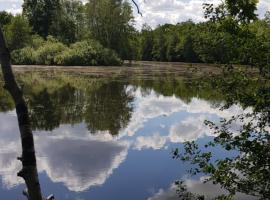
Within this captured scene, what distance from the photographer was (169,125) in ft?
70.3

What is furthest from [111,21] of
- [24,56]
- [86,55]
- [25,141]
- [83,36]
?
[25,141]

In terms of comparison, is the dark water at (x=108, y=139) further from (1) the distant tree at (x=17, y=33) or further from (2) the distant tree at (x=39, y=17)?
(2) the distant tree at (x=39, y=17)

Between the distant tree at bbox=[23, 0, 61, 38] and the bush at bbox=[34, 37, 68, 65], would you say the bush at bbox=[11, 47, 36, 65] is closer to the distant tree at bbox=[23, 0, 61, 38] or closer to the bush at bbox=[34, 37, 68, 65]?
the bush at bbox=[34, 37, 68, 65]

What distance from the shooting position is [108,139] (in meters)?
17.8

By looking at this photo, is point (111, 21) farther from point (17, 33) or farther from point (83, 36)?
point (17, 33)

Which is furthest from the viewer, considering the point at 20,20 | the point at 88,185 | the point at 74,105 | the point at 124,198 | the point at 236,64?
the point at 20,20

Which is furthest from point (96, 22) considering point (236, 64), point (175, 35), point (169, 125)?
point (236, 64)

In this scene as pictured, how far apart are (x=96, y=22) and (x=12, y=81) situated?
6978 centimetres

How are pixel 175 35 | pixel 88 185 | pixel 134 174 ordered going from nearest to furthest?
pixel 88 185
pixel 134 174
pixel 175 35

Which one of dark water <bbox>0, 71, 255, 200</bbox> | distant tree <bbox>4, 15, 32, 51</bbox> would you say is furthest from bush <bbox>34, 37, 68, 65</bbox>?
dark water <bbox>0, 71, 255, 200</bbox>

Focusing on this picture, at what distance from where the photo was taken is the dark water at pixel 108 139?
11.6 metres

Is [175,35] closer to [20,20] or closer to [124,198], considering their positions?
[20,20]

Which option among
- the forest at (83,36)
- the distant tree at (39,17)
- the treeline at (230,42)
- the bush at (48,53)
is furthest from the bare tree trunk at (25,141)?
the distant tree at (39,17)

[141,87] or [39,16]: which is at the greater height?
[39,16]
